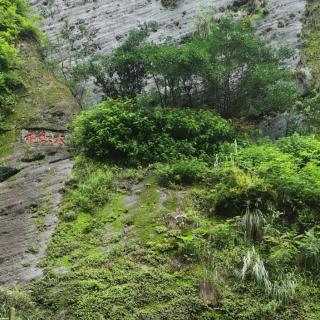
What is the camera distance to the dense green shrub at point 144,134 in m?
11.7

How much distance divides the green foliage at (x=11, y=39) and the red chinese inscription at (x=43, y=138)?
1.05 m

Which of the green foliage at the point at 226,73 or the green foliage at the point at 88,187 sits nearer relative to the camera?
the green foliage at the point at 88,187

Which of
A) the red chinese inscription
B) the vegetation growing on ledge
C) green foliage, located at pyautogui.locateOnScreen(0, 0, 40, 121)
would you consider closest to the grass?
the vegetation growing on ledge

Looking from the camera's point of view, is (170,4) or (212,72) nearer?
(212,72)

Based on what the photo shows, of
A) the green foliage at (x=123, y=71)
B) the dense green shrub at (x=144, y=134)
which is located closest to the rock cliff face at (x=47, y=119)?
the dense green shrub at (x=144, y=134)

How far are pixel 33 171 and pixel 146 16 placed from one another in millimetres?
10320

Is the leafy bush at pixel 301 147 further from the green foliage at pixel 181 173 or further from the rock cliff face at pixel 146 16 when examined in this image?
the rock cliff face at pixel 146 16

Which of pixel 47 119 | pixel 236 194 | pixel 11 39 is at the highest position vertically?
pixel 11 39

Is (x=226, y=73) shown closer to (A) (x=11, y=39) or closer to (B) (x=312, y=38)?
(B) (x=312, y=38)

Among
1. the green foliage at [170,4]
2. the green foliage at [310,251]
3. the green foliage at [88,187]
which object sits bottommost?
the green foliage at [310,251]

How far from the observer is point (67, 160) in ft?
39.3

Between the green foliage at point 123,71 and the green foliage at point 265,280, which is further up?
the green foliage at point 123,71

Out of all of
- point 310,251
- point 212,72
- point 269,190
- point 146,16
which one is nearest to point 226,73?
point 212,72

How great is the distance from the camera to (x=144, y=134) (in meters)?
12.0
